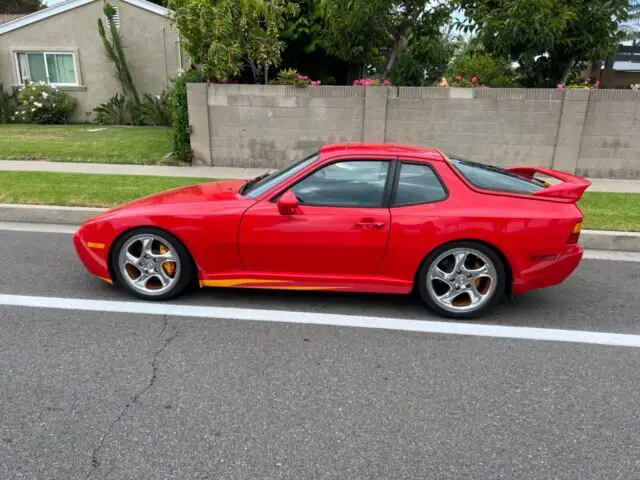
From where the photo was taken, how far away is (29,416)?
9.14 ft

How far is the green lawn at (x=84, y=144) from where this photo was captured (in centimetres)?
1081

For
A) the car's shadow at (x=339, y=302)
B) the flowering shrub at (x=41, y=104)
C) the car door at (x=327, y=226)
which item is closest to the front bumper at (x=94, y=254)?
the car's shadow at (x=339, y=302)

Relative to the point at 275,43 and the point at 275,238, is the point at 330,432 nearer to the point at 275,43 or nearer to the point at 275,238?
the point at 275,238

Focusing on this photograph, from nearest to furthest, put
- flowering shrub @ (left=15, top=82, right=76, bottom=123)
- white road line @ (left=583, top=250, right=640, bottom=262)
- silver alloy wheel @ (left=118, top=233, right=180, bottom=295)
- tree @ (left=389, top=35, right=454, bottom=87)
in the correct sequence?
silver alloy wheel @ (left=118, top=233, right=180, bottom=295)
white road line @ (left=583, top=250, right=640, bottom=262)
tree @ (left=389, top=35, right=454, bottom=87)
flowering shrub @ (left=15, top=82, right=76, bottom=123)

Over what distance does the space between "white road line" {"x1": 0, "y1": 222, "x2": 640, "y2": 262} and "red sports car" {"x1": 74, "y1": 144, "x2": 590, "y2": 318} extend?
2.02 m

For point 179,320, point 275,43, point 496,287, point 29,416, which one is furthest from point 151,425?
point 275,43

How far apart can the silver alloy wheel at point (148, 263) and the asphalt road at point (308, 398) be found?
247 mm

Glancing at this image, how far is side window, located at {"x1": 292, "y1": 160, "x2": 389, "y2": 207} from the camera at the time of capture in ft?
13.5

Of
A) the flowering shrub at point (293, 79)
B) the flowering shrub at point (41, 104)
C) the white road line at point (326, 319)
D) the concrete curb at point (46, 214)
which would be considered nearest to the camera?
the white road line at point (326, 319)

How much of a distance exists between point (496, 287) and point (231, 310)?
7.04 feet

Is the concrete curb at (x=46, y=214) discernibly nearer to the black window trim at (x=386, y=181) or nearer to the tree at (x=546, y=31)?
the black window trim at (x=386, y=181)

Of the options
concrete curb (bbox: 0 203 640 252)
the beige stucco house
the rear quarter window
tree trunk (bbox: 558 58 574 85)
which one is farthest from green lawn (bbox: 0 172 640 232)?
the beige stucco house

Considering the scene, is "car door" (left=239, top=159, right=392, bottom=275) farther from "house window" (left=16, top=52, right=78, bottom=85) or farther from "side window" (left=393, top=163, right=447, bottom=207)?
"house window" (left=16, top=52, right=78, bottom=85)

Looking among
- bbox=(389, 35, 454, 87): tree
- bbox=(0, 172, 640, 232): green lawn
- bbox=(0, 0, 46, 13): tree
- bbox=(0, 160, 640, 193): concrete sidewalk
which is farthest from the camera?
bbox=(0, 0, 46, 13): tree
